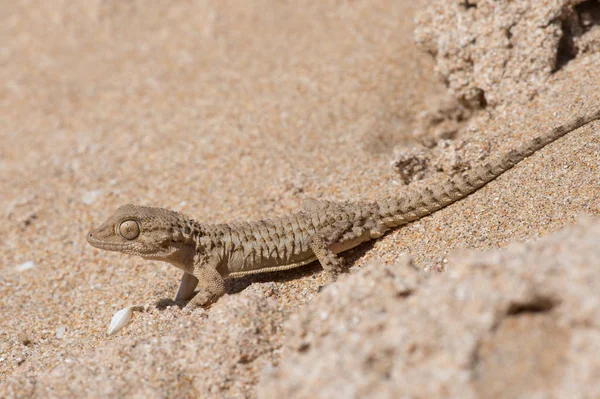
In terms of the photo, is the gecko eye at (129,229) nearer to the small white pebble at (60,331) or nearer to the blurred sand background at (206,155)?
the blurred sand background at (206,155)

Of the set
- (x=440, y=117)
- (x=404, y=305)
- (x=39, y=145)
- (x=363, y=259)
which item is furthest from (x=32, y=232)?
(x=404, y=305)

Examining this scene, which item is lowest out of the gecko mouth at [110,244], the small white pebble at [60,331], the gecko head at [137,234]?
the small white pebble at [60,331]

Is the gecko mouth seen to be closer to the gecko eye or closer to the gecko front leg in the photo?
the gecko eye

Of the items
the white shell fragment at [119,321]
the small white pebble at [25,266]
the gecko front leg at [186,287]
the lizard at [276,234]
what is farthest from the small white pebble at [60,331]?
the small white pebble at [25,266]

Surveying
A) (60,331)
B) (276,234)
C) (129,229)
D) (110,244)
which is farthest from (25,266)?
(276,234)

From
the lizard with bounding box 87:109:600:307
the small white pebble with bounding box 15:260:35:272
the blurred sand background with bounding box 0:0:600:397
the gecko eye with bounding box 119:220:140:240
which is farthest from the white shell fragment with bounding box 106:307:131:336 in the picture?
the small white pebble with bounding box 15:260:35:272

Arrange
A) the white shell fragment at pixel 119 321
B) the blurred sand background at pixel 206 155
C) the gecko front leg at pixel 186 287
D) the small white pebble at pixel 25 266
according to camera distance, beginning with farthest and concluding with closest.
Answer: the small white pebble at pixel 25 266
the gecko front leg at pixel 186 287
the white shell fragment at pixel 119 321
the blurred sand background at pixel 206 155

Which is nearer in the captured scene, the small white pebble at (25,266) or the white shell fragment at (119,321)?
the white shell fragment at (119,321)
